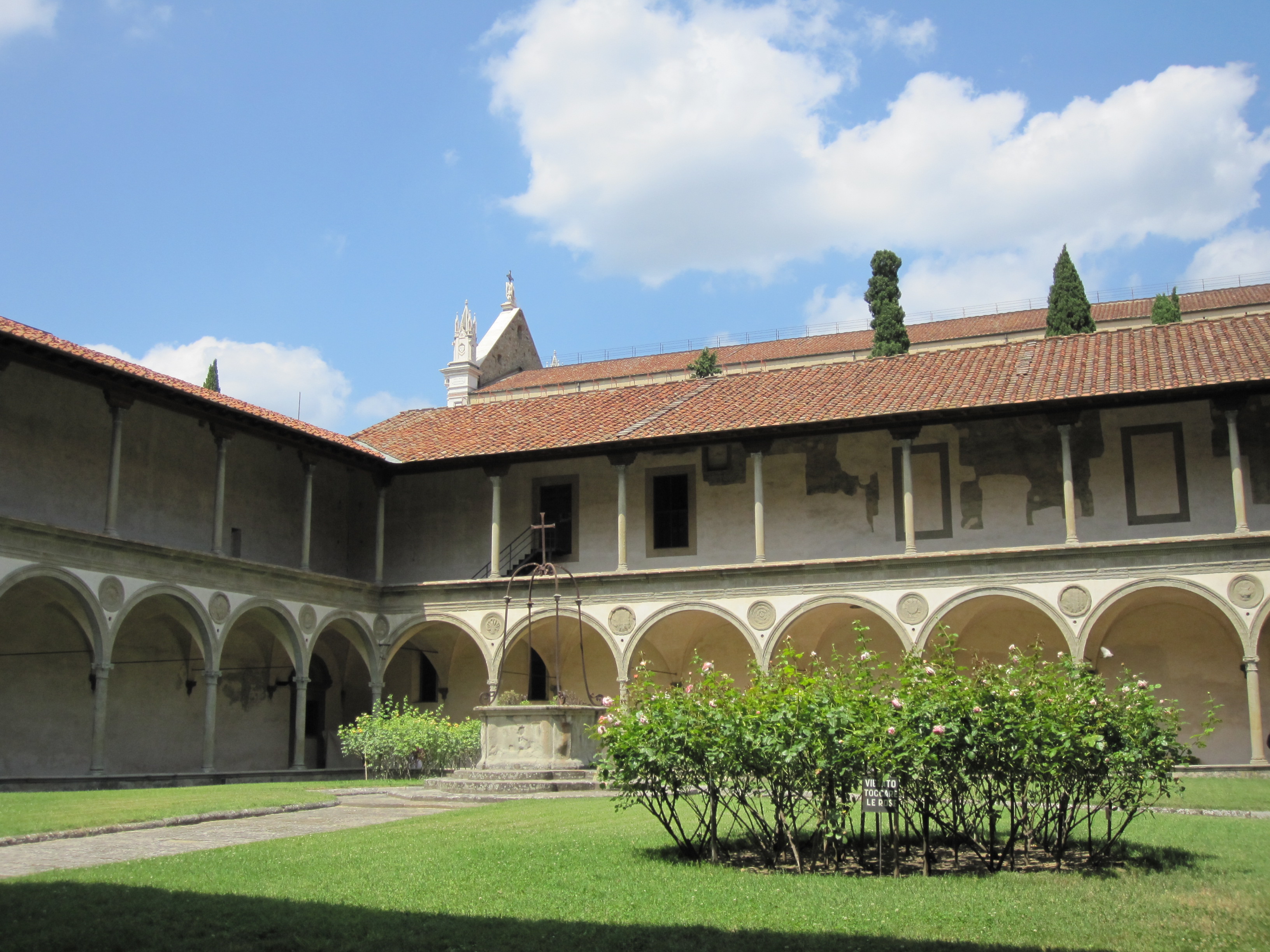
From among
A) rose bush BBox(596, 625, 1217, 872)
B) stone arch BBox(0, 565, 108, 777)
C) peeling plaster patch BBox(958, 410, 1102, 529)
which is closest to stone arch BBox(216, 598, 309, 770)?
stone arch BBox(0, 565, 108, 777)

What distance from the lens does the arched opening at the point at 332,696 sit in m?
28.4

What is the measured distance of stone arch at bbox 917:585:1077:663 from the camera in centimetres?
2155

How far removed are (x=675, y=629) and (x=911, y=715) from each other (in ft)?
52.6

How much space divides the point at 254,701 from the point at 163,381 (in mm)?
7623

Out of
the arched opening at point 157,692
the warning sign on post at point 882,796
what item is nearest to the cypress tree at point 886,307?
the arched opening at point 157,692

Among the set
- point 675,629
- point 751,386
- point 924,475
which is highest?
point 751,386

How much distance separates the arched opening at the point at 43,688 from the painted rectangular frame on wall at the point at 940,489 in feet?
48.1

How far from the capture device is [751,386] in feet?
89.9

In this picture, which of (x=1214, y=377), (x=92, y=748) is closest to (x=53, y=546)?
(x=92, y=748)

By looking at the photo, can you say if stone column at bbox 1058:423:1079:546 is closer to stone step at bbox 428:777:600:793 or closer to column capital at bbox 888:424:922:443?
column capital at bbox 888:424:922:443

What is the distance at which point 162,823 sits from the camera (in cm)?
1319

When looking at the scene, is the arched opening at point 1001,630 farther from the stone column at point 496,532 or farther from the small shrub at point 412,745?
the stone column at point 496,532

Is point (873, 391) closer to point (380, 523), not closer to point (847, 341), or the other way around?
point (380, 523)

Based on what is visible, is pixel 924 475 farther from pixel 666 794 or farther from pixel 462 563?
pixel 666 794
